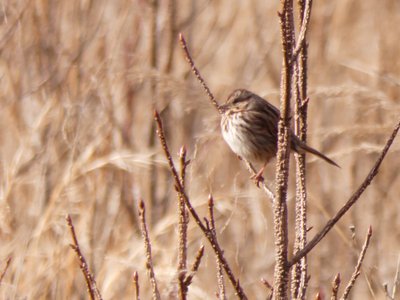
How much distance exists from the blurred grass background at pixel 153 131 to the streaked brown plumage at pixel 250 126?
9.0 inches

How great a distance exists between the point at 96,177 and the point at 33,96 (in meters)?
0.56

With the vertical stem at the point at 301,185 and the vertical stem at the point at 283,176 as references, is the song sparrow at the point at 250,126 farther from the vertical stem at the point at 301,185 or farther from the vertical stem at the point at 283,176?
the vertical stem at the point at 283,176

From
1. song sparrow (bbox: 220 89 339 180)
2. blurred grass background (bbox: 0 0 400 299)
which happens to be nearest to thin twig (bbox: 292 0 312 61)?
song sparrow (bbox: 220 89 339 180)

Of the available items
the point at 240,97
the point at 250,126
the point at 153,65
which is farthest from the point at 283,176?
the point at 153,65

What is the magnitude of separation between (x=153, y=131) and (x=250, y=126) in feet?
4.46

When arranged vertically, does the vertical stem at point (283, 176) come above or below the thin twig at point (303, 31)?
below

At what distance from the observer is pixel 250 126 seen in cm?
338

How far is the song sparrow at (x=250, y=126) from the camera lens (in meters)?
3.27

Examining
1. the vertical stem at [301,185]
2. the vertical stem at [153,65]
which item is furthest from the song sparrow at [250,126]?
the vertical stem at [301,185]

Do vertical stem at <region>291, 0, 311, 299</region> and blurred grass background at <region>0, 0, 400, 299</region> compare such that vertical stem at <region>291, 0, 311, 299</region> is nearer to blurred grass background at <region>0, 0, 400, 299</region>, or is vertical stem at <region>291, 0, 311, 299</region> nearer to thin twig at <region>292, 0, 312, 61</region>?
thin twig at <region>292, 0, 312, 61</region>

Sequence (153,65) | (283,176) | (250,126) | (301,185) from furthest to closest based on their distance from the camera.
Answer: (153,65) → (250,126) → (301,185) → (283,176)

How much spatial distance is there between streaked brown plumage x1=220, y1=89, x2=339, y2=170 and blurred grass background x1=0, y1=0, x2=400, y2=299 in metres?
0.23

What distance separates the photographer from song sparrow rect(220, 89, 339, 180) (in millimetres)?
3273

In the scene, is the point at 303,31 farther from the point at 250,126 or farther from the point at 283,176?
the point at 250,126
